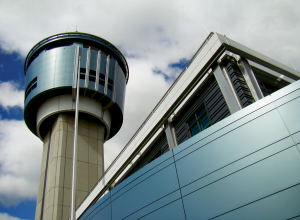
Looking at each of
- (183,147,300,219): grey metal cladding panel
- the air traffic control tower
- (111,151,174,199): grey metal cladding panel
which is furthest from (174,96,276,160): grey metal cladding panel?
the air traffic control tower

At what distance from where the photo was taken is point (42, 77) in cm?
3488

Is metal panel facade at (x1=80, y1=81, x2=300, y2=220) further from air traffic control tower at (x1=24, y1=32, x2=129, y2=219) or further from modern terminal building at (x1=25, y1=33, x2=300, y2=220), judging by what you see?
air traffic control tower at (x1=24, y1=32, x2=129, y2=219)

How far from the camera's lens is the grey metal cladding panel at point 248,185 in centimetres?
808

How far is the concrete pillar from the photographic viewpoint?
93.4 feet

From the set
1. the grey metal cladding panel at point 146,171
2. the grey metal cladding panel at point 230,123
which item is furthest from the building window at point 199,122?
the grey metal cladding panel at point 146,171

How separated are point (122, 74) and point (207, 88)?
96.1 feet

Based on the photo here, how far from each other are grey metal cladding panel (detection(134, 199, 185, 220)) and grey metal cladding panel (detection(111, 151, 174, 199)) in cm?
190

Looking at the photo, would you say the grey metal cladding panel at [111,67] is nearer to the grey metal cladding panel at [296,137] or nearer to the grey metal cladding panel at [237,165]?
the grey metal cladding panel at [237,165]

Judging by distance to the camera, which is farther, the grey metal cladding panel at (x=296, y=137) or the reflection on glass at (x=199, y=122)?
the reflection on glass at (x=199, y=122)

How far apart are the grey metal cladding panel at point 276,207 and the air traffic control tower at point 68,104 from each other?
24553 mm

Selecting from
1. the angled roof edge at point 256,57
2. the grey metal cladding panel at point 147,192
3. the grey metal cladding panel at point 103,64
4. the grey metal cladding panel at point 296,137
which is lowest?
the grey metal cladding panel at point 296,137

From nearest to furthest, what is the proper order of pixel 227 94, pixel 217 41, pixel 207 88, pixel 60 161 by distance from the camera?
pixel 227 94
pixel 217 41
pixel 207 88
pixel 60 161

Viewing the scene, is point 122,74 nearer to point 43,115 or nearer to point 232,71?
point 43,115

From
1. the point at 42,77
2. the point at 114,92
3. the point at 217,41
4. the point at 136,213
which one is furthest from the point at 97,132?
the point at 217,41
